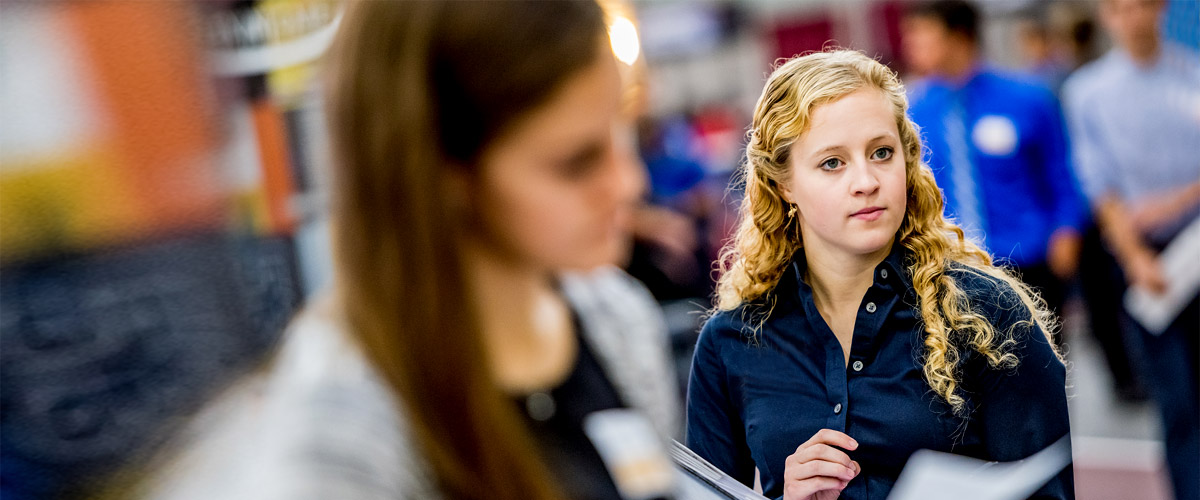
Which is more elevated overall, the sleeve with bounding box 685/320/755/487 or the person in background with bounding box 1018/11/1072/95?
the person in background with bounding box 1018/11/1072/95

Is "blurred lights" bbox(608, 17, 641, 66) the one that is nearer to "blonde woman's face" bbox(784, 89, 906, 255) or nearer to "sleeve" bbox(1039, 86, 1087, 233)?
"blonde woman's face" bbox(784, 89, 906, 255)

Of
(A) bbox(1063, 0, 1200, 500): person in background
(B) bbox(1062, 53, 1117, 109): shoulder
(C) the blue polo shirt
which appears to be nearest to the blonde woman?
(C) the blue polo shirt

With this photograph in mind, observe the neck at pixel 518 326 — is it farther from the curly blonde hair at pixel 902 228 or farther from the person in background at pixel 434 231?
the curly blonde hair at pixel 902 228

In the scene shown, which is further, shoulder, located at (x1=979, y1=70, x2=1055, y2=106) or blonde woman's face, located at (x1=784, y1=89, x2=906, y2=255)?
shoulder, located at (x1=979, y1=70, x2=1055, y2=106)

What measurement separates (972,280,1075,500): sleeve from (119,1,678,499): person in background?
295mm

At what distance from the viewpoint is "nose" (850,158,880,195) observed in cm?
65

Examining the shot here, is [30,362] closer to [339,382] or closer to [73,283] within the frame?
[73,283]

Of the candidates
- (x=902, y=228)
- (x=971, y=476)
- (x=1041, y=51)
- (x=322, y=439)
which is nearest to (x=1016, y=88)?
(x=902, y=228)

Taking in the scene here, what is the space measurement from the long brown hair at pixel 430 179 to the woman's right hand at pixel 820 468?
21 cm

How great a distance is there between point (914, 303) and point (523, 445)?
0.31 metres

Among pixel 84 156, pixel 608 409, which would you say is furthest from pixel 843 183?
pixel 84 156

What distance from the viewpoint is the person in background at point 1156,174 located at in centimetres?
192

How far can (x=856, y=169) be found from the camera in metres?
0.66

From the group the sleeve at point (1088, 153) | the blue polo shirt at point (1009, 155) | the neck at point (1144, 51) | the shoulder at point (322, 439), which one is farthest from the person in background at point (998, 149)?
the sleeve at point (1088, 153)
